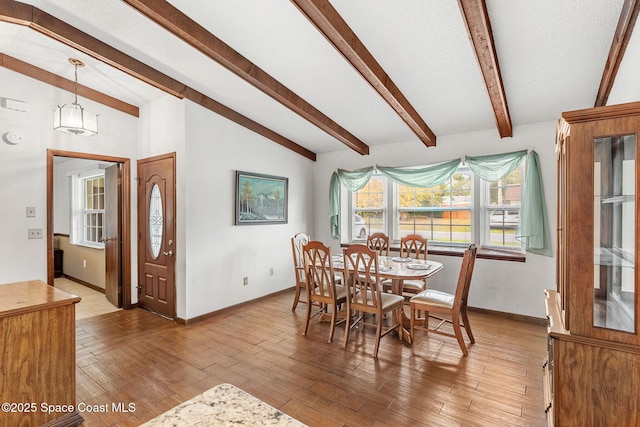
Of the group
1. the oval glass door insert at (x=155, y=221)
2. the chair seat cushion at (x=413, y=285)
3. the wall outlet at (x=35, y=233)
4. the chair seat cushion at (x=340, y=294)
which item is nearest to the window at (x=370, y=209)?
the chair seat cushion at (x=413, y=285)

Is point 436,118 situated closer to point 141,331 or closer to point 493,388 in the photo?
point 493,388

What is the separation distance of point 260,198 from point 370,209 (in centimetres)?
186

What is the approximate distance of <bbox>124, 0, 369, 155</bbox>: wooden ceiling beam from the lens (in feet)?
7.77

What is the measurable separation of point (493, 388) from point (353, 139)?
351cm

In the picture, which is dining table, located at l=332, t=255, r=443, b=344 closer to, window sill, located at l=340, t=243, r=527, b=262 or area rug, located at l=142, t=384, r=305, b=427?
window sill, located at l=340, t=243, r=527, b=262

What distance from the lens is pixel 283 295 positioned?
5.07 meters

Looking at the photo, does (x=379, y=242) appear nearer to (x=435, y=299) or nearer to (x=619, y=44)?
(x=435, y=299)

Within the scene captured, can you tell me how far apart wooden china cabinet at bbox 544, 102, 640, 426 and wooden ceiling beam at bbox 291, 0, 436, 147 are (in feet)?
5.27

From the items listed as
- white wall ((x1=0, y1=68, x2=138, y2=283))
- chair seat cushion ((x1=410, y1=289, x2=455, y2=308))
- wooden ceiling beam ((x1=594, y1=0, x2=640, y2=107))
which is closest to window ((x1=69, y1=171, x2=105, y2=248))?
white wall ((x1=0, y1=68, x2=138, y2=283))

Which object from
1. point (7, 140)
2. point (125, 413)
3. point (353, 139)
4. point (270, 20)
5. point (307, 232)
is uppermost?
point (270, 20)

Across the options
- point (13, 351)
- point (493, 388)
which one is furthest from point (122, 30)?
point (493, 388)

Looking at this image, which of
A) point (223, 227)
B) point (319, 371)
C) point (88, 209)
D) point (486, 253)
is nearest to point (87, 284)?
point (88, 209)

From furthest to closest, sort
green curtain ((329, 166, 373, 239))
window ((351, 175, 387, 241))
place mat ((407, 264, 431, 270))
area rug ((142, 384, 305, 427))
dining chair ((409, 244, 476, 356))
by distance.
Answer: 1. green curtain ((329, 166, 373, 239))
2. window ((351, 175, 387, 241))
3. place mat ((407, 264, 431, 270))
4. dining chair ((409, 244, 476, 356))
5. area rug ((142, 384, 305, 427))

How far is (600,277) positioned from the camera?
4.92 ft
